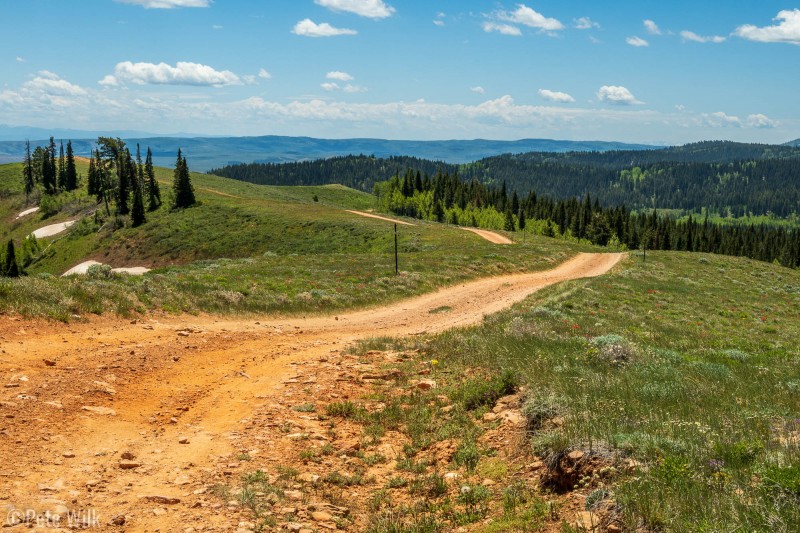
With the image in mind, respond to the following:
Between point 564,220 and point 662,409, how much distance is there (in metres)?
140

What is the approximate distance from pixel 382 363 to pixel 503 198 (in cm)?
13758

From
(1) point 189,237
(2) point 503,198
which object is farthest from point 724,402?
(2) point 503,198

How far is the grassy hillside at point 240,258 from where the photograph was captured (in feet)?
63.0

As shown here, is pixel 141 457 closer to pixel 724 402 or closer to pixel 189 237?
pixel 724 402

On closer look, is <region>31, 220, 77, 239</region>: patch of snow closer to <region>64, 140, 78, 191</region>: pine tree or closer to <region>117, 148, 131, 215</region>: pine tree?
<region>117, 148, 131, 215</region>: pine tree

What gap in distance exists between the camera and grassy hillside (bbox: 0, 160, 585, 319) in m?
19.2

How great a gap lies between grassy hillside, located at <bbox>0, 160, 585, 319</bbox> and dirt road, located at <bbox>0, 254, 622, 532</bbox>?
7.51 feet

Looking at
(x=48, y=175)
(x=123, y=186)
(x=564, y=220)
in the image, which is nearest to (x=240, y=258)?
(x=123, y=186)

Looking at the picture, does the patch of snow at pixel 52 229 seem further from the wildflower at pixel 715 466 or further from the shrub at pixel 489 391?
the wildflower at pixel 715 466

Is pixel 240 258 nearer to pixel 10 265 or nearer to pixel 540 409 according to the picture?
pixel 540 409

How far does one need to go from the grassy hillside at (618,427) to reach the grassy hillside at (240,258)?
981 centimetres

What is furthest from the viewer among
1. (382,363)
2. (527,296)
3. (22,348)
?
(527,296)

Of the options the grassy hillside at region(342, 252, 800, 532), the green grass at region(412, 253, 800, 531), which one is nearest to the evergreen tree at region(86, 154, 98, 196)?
the green grass at region(412, 253, 800, 531)

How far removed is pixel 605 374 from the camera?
35.9ft
